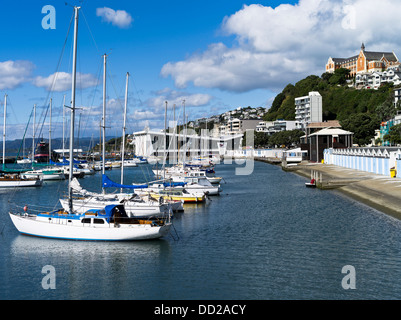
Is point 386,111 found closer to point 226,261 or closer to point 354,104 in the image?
point 354,104

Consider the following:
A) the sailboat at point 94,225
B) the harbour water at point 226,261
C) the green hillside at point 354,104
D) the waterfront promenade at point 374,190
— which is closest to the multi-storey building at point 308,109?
the green hillside at point 354,104

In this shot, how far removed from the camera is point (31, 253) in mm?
24047

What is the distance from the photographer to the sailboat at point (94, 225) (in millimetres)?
25578

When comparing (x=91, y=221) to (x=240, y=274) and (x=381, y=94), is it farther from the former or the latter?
(x=381, y=94)

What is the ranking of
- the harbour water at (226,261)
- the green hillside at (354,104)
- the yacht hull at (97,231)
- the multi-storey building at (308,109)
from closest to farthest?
the harbour water at (226,261), the yacht hull at (97,231), the green hillside at (354,104), the multi-storey building at (308,109)

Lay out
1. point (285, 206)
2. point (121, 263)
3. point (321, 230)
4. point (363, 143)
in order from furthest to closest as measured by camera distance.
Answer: point (363, 143) → point (285, 206) → point (321, 230) → point (121, 263)

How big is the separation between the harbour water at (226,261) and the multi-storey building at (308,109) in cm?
13681

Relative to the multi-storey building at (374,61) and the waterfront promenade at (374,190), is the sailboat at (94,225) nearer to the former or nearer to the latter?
the waterfront promenade at (374,190)

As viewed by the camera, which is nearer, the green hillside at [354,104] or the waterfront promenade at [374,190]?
the waterfront promenade at [374,190]

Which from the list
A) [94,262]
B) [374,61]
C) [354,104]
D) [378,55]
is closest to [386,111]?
[354,104]

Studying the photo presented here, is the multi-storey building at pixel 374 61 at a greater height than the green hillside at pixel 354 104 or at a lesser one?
greater
